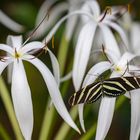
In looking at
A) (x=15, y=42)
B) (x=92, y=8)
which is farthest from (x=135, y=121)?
(x=92, y=8)

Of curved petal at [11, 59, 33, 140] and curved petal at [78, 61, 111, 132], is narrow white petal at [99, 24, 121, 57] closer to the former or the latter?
curved petal at [78, 61, 111, 132]

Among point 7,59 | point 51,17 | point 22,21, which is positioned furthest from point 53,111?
point 22,21

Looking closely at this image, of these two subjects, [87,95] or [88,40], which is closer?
[87,95]

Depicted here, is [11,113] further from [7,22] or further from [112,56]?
[7,22]

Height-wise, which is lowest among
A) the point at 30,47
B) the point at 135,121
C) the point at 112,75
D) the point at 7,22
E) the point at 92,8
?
the point at 135,121

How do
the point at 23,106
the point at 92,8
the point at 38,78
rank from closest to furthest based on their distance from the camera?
the point at 23,106, the point at 92,8, the point at 38,78

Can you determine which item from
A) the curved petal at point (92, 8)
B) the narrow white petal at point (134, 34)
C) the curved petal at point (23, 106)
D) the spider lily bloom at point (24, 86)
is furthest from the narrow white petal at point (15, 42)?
the narrow white petal at point (134, 34)

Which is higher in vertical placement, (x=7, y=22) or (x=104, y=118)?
(x=7, y=22)
